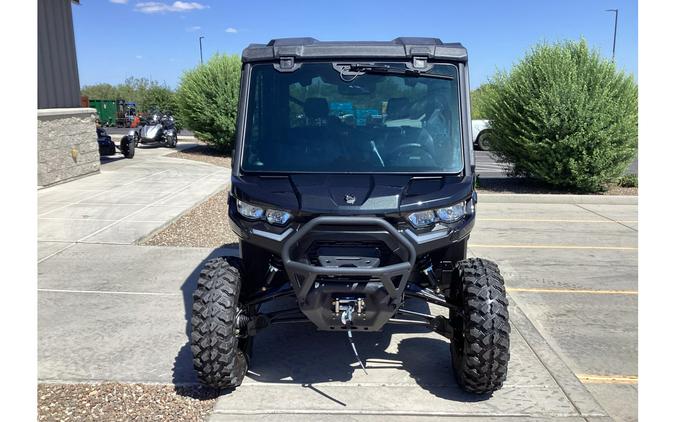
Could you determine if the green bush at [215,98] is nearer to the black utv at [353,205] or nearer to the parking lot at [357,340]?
the parking lot at [357,340]

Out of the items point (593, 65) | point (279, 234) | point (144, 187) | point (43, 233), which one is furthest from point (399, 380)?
point (593, 65)

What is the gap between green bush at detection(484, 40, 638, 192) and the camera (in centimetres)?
1251

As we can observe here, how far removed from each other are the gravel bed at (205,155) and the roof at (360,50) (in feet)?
46.9

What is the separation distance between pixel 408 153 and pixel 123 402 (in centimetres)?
258

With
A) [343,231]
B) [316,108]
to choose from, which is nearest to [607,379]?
[343,231]

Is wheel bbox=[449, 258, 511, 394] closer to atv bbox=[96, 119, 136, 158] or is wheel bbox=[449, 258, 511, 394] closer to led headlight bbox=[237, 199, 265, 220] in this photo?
led headlight bbox=[237, 199, 265, 220]

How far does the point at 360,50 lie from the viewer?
404 cm

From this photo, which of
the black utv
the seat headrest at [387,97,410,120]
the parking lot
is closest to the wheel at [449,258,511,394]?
the black utv

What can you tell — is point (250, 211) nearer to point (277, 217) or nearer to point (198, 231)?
point (277, 217)

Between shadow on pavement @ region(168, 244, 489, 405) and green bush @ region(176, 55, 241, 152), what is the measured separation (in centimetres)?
1613

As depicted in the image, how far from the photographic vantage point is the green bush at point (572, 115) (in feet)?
41.0

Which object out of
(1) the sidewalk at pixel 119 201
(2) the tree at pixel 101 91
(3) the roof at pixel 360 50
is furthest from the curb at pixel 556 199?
(2) the tree at pixel 101 91

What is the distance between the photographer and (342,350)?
4.68m
